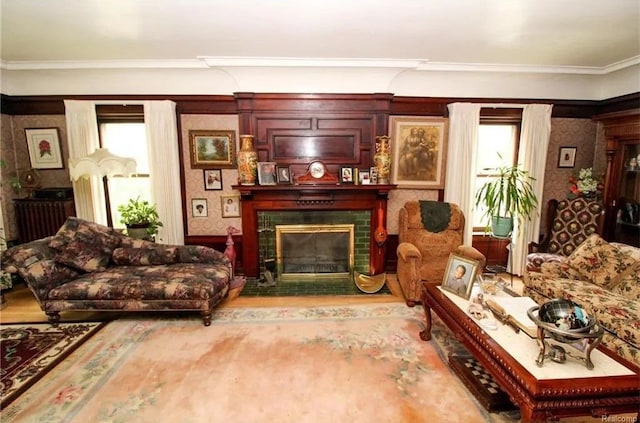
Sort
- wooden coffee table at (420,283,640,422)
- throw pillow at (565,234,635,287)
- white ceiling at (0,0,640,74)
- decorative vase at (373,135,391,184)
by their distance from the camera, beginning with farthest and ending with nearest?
decorative vase at (373,135,391,184)
throw pillow at (565,234,635,287)
white ceiling at (0,0,640,74)
wooden coffee table at (420,283,640,422)

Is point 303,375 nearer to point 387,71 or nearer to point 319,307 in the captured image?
point 319,307

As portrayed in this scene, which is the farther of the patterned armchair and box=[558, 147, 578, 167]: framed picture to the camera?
box=[558, 147, 578, 167]: framed picture

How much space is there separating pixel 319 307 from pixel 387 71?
2.87 metres

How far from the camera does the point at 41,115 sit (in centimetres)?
401

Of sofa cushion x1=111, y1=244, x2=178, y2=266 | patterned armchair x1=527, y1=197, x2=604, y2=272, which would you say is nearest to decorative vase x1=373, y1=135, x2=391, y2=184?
patterned armchair x1=527, y1=197, x2=604, y2=272

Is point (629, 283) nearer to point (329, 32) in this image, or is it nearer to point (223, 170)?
point (329, 32)

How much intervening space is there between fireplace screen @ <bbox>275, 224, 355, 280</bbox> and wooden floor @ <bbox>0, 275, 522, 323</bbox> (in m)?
0.59

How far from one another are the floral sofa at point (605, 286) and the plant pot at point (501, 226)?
2.17 ft

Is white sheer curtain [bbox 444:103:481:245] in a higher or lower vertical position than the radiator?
higher

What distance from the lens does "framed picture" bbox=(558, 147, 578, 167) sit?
166 inches

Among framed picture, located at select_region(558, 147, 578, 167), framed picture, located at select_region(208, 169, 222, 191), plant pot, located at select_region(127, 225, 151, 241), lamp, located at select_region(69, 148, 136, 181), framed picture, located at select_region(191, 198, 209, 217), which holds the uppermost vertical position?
framed picture, located at select_region(558, 147, 578, 167)

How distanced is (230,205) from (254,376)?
240 centimetres

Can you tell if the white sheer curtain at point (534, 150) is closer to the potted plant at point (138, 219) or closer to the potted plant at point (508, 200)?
the potted plant at point (508, 200)

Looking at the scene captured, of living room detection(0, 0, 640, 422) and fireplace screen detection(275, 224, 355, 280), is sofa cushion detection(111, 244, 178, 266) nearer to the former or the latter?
living room detection(0, 0, 640, 422)
